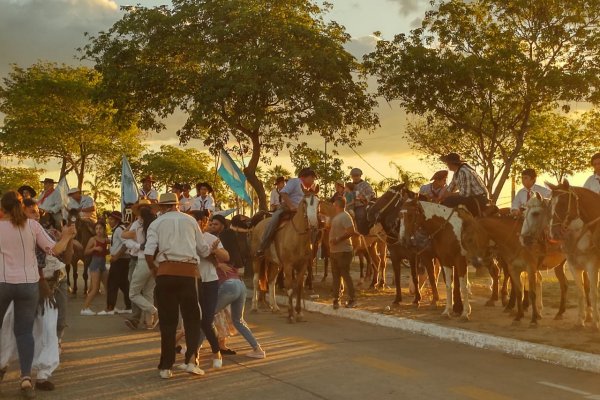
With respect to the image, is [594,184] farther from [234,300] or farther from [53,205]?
[53,205]

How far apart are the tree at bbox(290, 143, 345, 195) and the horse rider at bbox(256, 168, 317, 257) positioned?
39.3ft

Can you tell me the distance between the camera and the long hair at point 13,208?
27.5 ft

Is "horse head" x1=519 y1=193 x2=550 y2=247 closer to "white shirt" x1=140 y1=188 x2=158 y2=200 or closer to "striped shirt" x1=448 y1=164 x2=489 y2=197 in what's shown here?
"striped shirt" x1=448 y1=164 x2=489 y2=197

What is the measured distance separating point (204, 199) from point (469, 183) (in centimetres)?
813

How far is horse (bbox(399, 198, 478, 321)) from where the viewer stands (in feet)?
46.7

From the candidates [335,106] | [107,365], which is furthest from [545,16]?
[107,365]

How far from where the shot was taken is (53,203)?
2031 cm

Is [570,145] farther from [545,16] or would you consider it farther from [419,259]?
[419,259]

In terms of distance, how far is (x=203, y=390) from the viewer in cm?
866

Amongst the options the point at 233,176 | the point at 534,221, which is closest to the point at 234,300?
the point at 534,221

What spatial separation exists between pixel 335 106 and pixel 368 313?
1269 cm

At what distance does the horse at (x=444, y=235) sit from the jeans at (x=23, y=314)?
775cm

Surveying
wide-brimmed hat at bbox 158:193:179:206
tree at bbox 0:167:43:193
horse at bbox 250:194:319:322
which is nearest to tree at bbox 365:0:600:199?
horse at bbox 250:194:319:322

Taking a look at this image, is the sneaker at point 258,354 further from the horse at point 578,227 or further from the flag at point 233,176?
the flag at point 233,176
